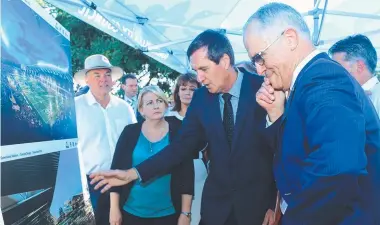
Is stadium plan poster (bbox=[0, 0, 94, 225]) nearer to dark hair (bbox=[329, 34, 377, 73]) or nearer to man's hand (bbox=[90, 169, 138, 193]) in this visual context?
man's hand (bbox=[90, 169, 138, 193])

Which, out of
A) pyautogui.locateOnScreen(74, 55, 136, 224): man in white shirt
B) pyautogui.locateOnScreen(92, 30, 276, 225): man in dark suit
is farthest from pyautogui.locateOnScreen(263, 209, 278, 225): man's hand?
pyautogui.locateOnScreen(74, 55, 136, 224): man in white shirt

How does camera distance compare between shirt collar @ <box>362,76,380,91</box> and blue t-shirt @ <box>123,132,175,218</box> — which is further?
shirt collar @ <box>362,76,380,91</box>

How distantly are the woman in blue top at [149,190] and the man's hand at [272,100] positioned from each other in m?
1.39

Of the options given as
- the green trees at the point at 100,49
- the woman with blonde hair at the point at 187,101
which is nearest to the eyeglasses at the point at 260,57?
the woman with blonde hair at the point at 187,101

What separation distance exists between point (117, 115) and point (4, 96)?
2966mm

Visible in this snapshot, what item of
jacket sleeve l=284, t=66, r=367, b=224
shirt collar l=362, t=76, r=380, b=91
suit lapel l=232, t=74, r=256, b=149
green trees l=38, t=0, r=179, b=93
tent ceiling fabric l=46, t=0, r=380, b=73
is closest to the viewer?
jacket sleeve l=284, t=66, r=367, b=224

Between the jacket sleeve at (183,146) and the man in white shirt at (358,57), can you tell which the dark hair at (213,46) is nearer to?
the jacket sleeve at (183,146)

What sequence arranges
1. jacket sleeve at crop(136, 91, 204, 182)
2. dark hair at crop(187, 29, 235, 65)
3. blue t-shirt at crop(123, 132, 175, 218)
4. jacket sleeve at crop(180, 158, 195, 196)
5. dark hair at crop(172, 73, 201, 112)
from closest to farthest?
1. dark hair at crop(187, 29, 235, 65)
2. jacket sleeve at crop(136, 91, 204, 182)
3. blue t-shirt at crop(123, 132, 175, 218)
4. jacket sleeve at crop(180, 158, 195, 196)
5. dark hair at crop(172, 73, 201, 112)

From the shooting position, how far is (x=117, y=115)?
433cm

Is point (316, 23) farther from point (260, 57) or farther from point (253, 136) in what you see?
point (260, 57)

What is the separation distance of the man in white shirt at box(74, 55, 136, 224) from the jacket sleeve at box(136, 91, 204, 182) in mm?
1248

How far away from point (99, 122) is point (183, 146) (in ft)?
4.96

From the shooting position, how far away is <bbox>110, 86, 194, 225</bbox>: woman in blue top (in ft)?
10.7

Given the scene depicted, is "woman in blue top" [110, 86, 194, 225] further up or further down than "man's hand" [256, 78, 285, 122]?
further down
